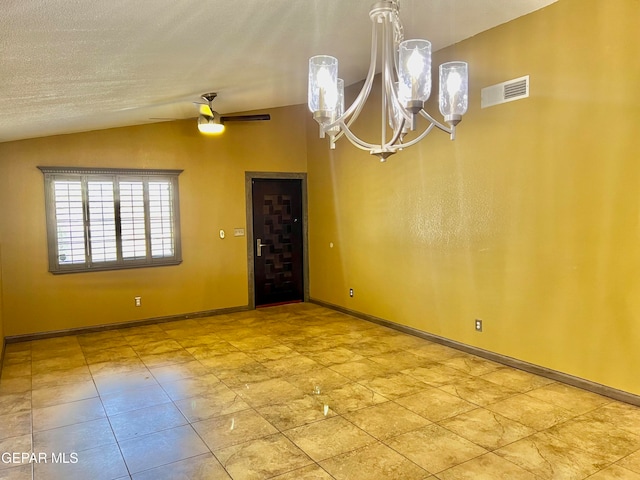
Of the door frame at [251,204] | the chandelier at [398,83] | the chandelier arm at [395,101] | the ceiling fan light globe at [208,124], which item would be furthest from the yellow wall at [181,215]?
the chandelier arm at [395,101]

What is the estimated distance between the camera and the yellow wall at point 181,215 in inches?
205

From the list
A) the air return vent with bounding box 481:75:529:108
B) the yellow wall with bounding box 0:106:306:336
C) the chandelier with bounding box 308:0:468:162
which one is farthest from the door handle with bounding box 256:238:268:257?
the chandelier with bounding box 308:0:468:162

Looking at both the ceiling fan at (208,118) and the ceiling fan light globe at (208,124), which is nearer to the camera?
the ceiling fan at (208,118)

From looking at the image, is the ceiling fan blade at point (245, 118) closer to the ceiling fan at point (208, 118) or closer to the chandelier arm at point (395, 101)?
the ceiling fan at point (208, 118)

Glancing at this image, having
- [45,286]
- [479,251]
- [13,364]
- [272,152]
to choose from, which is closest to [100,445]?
[13,364]

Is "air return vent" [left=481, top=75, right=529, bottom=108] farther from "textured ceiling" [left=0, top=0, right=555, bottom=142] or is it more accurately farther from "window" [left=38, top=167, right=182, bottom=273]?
"window" [left=38, top=167, right=182, bottom=273]

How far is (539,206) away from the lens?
383cm

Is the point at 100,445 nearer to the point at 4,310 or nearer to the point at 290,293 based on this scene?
the point at 4,310

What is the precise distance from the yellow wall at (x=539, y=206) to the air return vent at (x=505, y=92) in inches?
2.5

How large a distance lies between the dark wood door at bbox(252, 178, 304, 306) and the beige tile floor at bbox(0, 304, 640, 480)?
2150mm

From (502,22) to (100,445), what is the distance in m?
4.72

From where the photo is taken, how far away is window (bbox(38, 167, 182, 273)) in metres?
5.38

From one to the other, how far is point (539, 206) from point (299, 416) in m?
2.69

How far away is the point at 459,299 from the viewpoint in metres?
4.65
